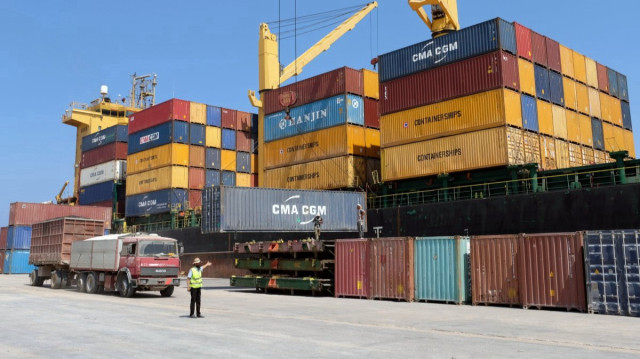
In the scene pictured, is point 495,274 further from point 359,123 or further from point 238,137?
point 238,137

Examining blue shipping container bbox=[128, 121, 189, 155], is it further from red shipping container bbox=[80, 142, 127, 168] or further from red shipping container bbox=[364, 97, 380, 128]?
red shipping container bbox=[364, 97, 380, 128]

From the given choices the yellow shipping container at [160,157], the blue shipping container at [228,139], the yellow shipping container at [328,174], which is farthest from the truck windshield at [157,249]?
the blue shipping container at [228,139]

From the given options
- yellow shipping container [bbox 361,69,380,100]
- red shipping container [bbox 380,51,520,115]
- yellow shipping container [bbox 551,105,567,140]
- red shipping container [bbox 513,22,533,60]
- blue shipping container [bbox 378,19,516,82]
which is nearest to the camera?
red shipping container [bbox 380,51,520,115]

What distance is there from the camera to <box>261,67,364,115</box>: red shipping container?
35250 mm

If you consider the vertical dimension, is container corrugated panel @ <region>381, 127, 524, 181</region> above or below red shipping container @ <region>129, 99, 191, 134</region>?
below

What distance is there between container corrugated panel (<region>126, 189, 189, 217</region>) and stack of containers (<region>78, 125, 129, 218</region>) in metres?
5.15

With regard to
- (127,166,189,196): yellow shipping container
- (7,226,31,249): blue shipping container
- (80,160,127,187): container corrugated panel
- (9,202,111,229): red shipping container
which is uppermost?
(80,160,127,187): container corrugated panel

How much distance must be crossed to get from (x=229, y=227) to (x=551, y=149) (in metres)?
18.0

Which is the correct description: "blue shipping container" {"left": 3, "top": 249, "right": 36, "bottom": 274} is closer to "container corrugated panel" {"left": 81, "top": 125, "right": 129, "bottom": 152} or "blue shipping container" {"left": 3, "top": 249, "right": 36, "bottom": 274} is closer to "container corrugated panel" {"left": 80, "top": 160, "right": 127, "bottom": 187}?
"container corrugated panel" {"left": 80, "top": 160, "right": 127, "bottom": 187}

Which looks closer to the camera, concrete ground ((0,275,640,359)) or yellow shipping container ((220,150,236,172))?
concrete ground ((0,275,640,359))

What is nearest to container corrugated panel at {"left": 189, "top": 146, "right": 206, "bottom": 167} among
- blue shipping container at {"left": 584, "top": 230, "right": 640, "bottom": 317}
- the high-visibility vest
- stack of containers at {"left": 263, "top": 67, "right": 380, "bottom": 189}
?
stack of containers at {"left": 263, "top": 67, "right": 380, "bottom": 189}

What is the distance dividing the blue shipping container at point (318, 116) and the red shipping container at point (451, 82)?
10.3 ft

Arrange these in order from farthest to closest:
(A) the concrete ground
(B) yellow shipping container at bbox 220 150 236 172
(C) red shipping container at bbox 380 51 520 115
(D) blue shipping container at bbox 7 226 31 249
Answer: (B) yellow shipping container at bbox 220 150 236 172 < (D) blue shipping container at bbox 7 226 31 249 < (C) red shipping container at bbox 380 51 520 115 < (A) the concrete ground

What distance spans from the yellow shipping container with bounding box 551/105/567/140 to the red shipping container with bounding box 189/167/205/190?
3048 centimetres
